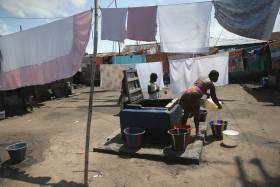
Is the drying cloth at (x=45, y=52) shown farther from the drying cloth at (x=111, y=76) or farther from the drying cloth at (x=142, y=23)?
the drying cloth at (x=111, y=76)

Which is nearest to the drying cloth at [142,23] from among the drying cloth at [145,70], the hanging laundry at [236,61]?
the drying cloth at [145,70]

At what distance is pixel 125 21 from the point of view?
25.2ft

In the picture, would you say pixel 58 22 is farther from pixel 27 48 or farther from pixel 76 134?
pixel 76 134

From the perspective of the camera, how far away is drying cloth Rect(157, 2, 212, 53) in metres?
6.96

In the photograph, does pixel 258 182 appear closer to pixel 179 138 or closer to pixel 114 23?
pixel 179 138

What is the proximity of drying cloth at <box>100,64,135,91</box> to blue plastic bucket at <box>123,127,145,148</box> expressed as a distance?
10.7 meters

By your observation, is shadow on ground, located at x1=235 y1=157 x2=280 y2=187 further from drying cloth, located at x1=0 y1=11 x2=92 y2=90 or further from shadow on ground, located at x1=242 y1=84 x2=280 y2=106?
shadow on ground, located at x1=242 y1=84 x2=280 y2=106

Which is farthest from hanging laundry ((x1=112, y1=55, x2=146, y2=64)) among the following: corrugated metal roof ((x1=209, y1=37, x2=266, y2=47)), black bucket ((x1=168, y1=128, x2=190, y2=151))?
black bucket ((x1=168, y1=128, x2=190, y2=151))

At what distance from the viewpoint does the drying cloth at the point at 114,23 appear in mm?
7621

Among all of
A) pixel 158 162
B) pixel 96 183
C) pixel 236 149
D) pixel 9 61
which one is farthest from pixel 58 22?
pixel 236 149

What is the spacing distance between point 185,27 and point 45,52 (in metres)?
4.02

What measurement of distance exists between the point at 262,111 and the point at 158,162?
5.90 metres

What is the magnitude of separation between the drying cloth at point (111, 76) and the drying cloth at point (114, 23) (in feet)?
27.4

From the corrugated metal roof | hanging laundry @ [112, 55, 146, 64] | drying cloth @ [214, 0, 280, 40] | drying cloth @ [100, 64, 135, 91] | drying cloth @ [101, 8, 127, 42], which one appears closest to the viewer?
drying cloth @ [214, 0, 280, 40]
